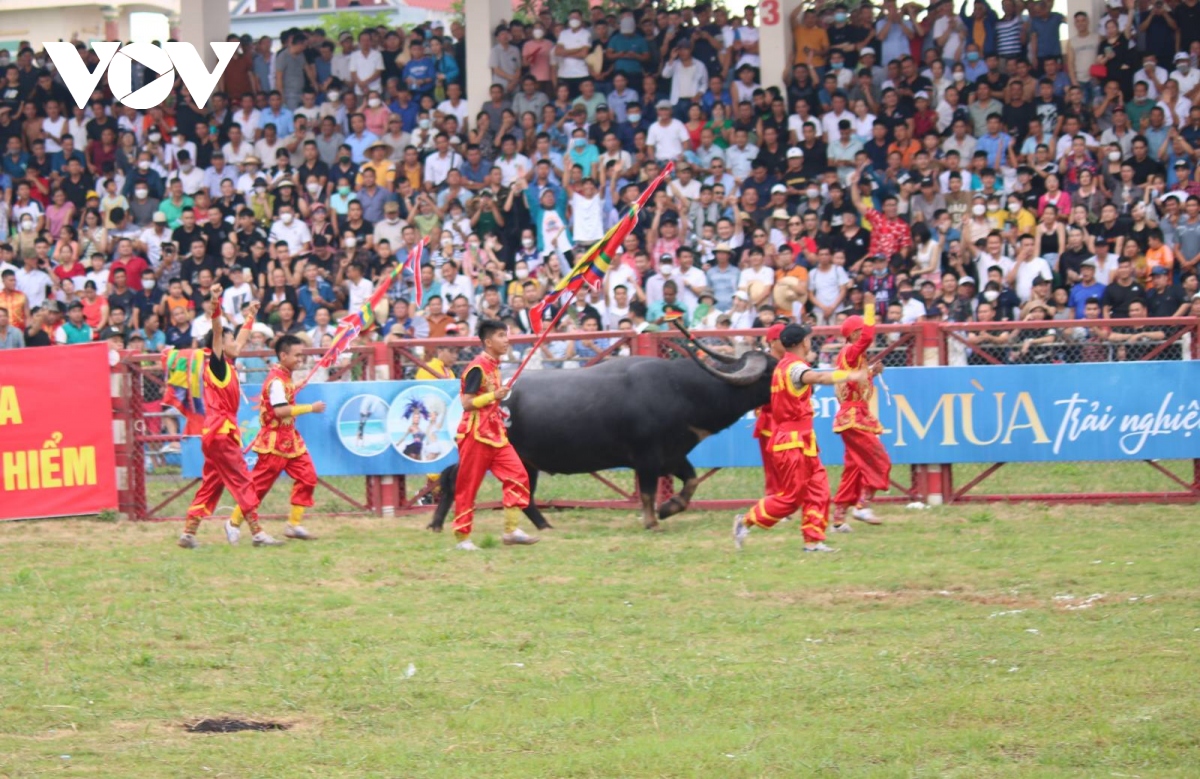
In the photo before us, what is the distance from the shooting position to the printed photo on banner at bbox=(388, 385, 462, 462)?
574 inches

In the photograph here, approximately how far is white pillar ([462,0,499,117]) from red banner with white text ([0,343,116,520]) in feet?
29.0

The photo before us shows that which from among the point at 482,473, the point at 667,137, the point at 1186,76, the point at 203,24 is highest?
the point at 203,24

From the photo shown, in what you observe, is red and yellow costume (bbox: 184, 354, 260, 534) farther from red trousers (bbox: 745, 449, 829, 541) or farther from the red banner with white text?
red trousers (bbox: 745, 449, 829, 541)

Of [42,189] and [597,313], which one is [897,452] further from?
[42,189]

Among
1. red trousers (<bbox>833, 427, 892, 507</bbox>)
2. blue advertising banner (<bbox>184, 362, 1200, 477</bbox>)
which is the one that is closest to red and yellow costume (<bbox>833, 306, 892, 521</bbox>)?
red trousers (<bbox>833, 427, 892, 507</bbox>)

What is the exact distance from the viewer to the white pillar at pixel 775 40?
20812 millimetres

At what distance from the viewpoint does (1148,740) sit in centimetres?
651

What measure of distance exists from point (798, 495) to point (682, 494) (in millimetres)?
2362

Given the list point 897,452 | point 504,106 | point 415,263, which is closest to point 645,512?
point 897,452

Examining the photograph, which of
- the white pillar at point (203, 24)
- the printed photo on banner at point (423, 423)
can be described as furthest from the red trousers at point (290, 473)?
the white pillar at point (203, 24)

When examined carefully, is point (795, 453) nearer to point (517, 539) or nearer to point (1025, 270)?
point (517, 539)

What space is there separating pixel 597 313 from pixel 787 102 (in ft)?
16.3

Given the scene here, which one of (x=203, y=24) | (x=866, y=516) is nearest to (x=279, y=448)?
(x=866, y=516)

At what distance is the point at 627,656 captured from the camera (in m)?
8.44
